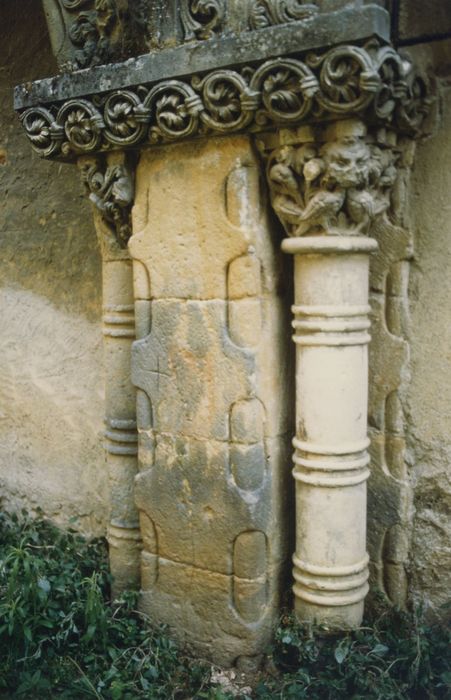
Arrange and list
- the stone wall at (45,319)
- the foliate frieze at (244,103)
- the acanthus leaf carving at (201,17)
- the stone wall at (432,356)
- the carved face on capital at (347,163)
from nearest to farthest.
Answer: the foliate frieze at (244,103)
the carved face on capital at (347,163)
the acanthus leaf carving at (201,17)
the stone wall at (432,356)
the stone wall at (45,319)

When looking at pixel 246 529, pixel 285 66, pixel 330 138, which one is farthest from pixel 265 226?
pixel 246 529

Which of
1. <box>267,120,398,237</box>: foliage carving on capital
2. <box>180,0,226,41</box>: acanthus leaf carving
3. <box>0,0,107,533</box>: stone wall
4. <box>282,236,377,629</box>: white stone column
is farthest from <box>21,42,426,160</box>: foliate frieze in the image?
<box>0,0,107,533</box>: stone wall

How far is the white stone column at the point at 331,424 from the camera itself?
2.64 meters

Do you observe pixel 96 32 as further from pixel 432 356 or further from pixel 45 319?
pixel 432 356

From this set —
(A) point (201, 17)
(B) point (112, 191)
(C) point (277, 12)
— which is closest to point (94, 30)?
(A) point (201, 17)

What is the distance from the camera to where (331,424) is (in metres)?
2.69

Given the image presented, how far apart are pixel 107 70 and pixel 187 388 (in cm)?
136

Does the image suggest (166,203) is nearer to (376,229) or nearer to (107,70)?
(107,70)

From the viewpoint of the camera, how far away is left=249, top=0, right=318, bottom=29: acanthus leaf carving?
2.48 m

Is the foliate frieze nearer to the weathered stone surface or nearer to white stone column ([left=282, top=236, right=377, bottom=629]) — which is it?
the weathered stone surface

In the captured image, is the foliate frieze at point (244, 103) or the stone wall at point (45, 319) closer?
the foliate frieze at point (244, 103)

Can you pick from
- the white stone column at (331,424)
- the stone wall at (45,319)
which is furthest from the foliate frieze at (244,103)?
the stone wall at (45,319)

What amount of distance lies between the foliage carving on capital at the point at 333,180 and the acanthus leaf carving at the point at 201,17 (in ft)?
1.73

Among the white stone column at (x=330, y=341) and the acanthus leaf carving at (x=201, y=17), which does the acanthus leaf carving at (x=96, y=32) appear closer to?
the acanthus leaf carving at (x=201, y=17)
